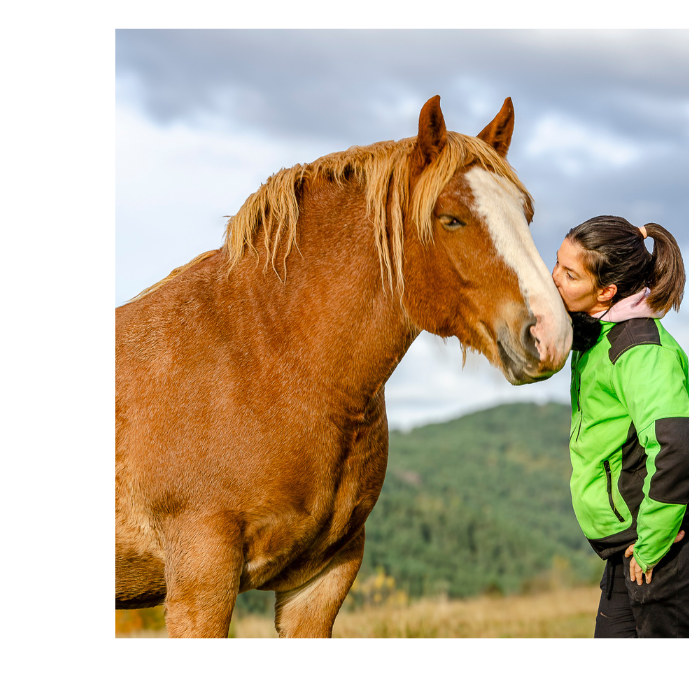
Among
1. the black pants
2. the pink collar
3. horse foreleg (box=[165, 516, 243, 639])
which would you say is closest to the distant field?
horse foreleg (box=[165, 516, 243, 639])

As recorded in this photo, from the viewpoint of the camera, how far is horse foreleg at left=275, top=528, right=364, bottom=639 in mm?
3330

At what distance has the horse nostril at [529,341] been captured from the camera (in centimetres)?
254

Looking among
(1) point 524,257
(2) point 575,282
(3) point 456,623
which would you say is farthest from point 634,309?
(3) point 456,623

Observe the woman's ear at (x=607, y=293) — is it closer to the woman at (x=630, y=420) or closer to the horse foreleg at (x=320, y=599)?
the woman at (x=630, y=420)

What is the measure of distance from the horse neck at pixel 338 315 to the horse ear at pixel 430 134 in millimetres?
370

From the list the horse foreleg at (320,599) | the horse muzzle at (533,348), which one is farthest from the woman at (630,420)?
the horse foreleg at (320,599)

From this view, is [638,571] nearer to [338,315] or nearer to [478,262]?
[478,262]

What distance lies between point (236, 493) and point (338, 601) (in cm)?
102

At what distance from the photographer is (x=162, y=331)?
3.11 m

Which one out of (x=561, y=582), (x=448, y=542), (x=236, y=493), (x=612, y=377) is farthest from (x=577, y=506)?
(x=448, y=542)

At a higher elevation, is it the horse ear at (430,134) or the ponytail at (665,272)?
the horse ear at (430,134)

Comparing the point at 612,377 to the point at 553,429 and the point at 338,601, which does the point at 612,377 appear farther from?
Answer: the point at 553,429

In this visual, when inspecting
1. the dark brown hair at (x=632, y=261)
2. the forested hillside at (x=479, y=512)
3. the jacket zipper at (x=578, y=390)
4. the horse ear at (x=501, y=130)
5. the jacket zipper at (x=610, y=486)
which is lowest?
the forested hillside at (x=479, y=512)

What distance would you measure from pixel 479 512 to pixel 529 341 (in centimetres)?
2934
